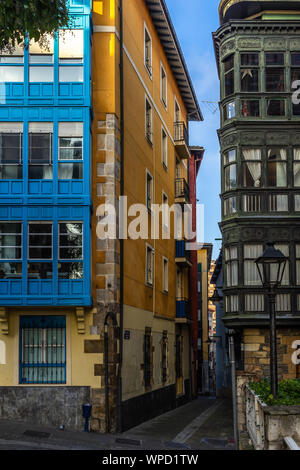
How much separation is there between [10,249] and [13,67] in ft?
17.2

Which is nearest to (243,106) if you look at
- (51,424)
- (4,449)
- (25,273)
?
(25,273)

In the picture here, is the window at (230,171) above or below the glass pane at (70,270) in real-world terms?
above

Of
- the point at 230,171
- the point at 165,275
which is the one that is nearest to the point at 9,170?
the point at 230,171

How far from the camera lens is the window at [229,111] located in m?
29.6

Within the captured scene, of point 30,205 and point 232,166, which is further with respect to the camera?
point 232,166

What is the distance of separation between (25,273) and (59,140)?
388 cm

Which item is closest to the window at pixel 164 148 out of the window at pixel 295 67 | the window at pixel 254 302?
the window at pixel 295 67

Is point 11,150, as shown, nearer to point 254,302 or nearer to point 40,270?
point 40,270

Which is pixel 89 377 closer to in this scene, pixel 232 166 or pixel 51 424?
pixel 51 424

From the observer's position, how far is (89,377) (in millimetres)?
20516

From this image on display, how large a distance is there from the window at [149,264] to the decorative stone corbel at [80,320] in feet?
23.3

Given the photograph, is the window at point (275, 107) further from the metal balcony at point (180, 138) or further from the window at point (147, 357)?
the window at point (147, 357)

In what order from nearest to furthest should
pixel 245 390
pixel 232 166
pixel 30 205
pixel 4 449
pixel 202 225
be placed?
pixel 4 449 → pixel 245 390 → pixel 30 205 → pixel 232 166 → pixel 202 225

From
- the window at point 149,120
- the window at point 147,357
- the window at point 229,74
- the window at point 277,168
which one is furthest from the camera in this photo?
the window at point 229,74
